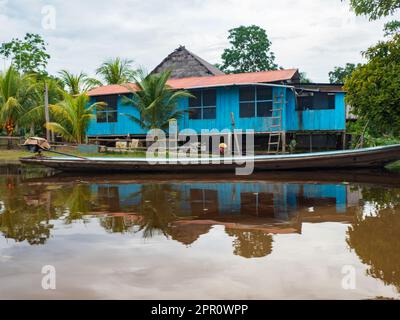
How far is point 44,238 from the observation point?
192 inches

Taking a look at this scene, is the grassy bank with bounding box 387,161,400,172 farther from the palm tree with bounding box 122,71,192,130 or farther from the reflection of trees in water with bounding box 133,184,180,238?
the palm tree with bounding box 122,71,192,130

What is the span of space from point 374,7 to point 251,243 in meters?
12.0

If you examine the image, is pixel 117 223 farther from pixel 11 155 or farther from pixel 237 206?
pixel 11 155

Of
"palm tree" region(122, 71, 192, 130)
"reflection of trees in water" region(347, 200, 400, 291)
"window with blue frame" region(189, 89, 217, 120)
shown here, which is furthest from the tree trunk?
"reflection of trees in water" region(347, 200, 400, 291)

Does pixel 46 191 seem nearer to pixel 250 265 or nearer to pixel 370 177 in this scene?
pixel 250 265

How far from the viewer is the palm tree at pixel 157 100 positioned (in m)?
16.5

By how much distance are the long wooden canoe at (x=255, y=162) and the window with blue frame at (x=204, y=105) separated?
21.0ft

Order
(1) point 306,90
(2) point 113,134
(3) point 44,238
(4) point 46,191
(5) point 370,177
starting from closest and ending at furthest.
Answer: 1. (3) point 44,238
2. (4) point 46,191
3. (5) point 370,177
4. (1) point 306,90
5. (2) point 113,134

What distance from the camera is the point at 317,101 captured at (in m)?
16.7

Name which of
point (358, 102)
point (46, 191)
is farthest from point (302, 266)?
point (358, 102)

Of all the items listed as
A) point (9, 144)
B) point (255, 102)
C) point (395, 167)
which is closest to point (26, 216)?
point (395, 167)

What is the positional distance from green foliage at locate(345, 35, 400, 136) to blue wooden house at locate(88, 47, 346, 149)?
3.90 metres

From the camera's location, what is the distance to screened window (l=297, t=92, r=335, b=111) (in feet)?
54.2
